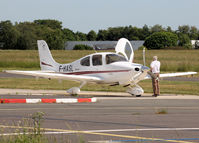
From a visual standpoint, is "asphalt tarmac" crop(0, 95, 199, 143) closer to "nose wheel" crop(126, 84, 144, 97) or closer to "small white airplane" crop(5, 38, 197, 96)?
"small white airplane" crop(5, 38, 197, 96)

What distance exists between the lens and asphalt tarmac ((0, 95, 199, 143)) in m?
9.30

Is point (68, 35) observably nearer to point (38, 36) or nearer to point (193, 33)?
point (38, 36)

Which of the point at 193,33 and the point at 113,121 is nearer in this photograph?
the point at 113,121

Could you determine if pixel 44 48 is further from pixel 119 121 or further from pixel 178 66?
pixel 178 66

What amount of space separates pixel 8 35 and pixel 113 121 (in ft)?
330

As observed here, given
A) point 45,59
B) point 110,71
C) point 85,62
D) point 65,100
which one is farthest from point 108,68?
point 45,59

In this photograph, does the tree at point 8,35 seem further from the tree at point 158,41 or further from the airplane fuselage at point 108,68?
the airplane fuselage at point 108,68

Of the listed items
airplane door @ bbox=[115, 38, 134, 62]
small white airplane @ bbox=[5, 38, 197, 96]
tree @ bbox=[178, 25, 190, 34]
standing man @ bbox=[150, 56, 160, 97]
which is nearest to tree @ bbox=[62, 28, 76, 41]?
tree @ bbox=[178, 25, 190, 34]

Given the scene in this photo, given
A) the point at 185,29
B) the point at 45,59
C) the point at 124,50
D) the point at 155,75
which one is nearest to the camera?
the point at 155,75

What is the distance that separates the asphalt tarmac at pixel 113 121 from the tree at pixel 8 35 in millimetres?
94392

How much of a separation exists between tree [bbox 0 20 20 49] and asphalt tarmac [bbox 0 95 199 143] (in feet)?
310

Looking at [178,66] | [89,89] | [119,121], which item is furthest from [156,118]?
[178,66]

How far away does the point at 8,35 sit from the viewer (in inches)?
4321

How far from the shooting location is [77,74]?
70.1ft
